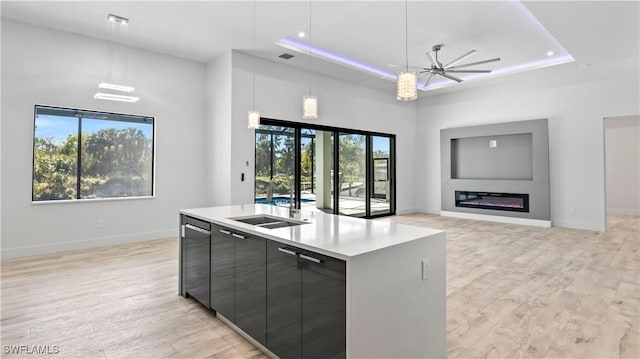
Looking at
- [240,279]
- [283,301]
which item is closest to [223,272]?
[240,279]

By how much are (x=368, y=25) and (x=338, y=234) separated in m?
3.86

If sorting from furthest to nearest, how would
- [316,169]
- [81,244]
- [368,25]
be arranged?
[316,169] < [81,244] < [368,25]

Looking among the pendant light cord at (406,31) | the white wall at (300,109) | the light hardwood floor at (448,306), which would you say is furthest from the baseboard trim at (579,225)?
the pendant light cord at (406,31)

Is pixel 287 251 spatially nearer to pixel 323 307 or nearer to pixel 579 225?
pixel 323 307

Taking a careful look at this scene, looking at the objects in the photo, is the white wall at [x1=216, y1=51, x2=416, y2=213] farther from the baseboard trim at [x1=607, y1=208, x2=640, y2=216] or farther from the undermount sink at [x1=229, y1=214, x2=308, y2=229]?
the baseboard trim at [x1=607, y1=208, x2=640, y2=216]

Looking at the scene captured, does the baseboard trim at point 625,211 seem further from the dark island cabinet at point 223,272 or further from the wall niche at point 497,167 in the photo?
the dark island cabinet at point 223,272

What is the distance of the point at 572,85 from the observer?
677cm

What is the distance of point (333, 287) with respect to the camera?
1.60 meters

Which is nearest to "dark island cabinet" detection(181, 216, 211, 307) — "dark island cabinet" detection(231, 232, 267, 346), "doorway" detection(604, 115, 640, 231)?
"dark island cabinet" detection(231, 232, 267, 346)

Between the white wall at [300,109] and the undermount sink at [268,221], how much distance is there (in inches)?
114

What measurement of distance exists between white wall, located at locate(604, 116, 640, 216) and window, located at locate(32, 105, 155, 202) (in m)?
11.1

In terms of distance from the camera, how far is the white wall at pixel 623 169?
866 centimetres

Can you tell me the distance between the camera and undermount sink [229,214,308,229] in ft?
8.39

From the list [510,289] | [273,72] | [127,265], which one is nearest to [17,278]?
[127,265]
